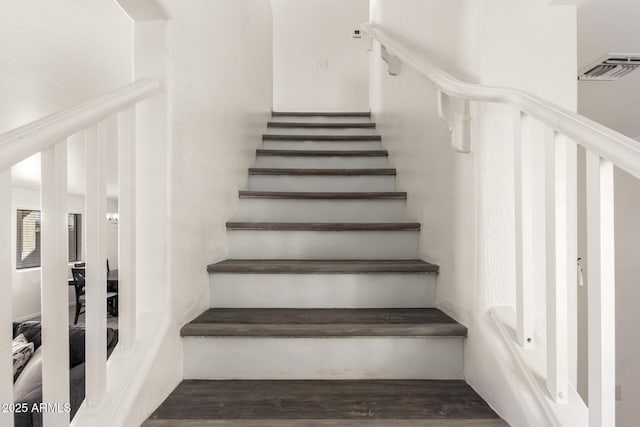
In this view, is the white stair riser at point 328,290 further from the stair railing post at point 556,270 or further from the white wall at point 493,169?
the stair railing post at point 556,270

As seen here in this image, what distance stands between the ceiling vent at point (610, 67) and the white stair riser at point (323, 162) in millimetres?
1222

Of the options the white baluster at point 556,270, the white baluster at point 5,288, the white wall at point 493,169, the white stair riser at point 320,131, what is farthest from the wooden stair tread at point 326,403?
the white stair riser at point 320,131

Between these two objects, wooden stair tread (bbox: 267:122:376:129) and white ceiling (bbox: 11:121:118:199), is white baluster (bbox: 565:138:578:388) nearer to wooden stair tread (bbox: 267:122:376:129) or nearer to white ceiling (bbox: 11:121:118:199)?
wooden stair tread (bbox: 267:122:376:129)

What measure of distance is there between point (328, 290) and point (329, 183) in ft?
3.02

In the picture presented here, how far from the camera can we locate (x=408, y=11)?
193 centimetres

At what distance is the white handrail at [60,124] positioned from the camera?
0.62m

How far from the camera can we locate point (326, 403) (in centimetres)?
106

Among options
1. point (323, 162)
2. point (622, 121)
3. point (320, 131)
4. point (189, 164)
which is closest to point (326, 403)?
point (189, 164)

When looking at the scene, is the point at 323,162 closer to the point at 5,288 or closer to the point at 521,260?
the point at 521,260

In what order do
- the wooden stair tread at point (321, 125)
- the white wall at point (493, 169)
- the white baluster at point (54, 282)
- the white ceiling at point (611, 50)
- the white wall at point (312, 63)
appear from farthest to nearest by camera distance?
1. the white wall at point (312, 63)
2. the wooden stair tread at point (321, 125)
3. the white ceiling at point (611, 50)
4. the white wall at point (493, 169)
5. the white baluster at point (54, 282)

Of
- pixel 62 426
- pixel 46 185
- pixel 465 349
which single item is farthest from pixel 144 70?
pixel 465 349

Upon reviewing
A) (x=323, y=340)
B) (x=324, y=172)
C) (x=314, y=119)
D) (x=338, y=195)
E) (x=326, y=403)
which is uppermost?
(x=314, y=119)

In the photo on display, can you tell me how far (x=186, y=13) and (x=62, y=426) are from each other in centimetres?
127

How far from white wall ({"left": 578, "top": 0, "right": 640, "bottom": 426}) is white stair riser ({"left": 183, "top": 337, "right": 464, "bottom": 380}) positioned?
4.16ft
